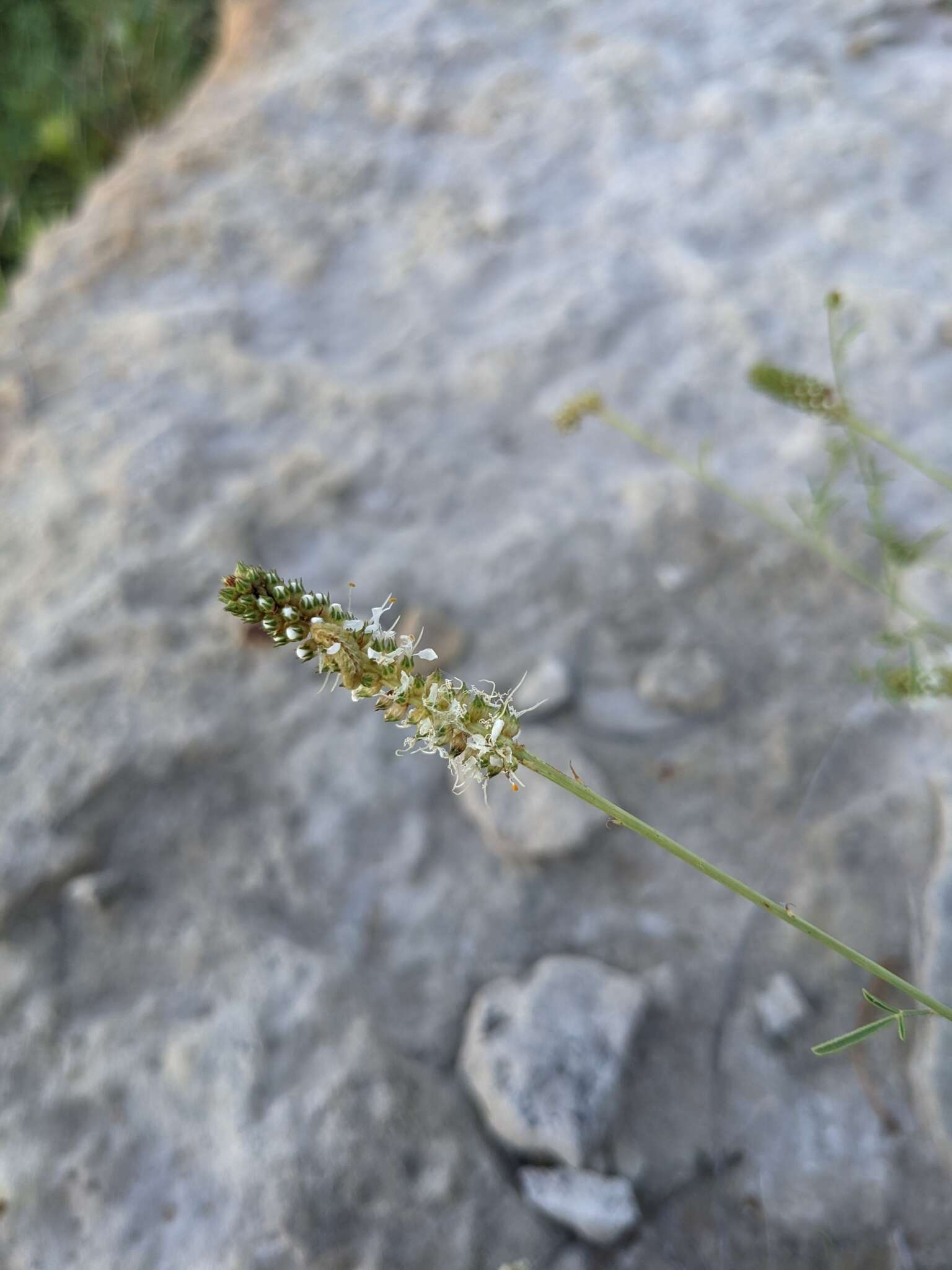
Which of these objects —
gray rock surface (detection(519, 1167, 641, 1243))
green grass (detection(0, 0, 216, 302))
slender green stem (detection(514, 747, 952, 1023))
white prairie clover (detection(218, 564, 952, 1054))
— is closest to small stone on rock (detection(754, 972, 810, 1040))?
gray rock surface (detection(519, 1167, 641, 1243))

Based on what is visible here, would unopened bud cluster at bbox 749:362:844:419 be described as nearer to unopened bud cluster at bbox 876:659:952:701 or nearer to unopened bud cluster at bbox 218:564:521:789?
unopened bud cluster at bbox 876:659:952:701

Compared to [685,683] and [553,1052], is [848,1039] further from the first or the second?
[685,683]

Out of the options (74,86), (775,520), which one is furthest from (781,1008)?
(74,86)

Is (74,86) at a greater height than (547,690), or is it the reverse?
(74,86)

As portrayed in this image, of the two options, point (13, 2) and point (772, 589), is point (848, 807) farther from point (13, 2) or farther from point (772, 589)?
point (13, 2)

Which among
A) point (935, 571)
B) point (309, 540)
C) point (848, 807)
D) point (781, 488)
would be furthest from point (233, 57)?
point (848, 807)

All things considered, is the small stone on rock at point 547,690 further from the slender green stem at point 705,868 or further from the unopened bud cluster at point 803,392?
the slender green stem at point 705,868
